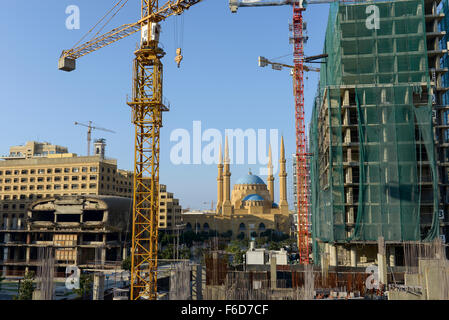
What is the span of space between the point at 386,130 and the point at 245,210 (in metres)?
96.6

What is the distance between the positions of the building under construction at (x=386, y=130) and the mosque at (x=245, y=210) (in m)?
79.7

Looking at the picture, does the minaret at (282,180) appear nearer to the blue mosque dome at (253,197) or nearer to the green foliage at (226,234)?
the blue mosque dome at (253,197)

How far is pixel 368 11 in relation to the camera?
57.0m

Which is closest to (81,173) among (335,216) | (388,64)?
(335,216)

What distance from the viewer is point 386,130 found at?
52.8 m

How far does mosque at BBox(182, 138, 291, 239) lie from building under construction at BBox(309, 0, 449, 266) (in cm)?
7975

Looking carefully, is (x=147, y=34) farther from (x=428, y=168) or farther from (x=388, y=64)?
(x=428, y=168)

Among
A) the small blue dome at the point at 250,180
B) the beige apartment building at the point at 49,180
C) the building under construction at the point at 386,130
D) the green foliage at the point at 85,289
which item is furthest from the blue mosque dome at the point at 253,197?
the green foliage at the point at 85,289

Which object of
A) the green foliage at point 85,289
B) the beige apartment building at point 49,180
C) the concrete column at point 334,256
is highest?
the beige apartment building at point 49,180

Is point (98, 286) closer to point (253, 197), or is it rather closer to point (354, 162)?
point (354, 162)

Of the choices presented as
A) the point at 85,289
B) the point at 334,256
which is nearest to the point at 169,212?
the point at 334,256

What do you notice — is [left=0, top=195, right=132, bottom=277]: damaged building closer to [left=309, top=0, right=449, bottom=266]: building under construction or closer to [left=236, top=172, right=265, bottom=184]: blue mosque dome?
[left=309, top=0, right=449, bottom=266]: building under construction

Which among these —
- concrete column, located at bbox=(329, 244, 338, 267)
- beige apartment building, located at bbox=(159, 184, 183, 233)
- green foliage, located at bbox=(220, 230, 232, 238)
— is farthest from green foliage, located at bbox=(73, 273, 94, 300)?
green foliage, located at bbox=(220, 230, 232, 238)

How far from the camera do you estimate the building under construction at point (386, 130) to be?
51.9 m
